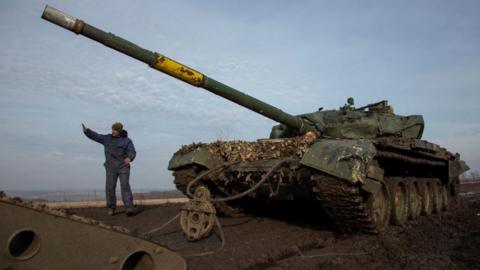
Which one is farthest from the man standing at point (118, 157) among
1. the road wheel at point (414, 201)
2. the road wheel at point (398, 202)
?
the road wheel at point (414, 201)

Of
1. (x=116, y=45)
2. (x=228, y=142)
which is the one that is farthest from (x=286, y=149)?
(x=116, y=45)

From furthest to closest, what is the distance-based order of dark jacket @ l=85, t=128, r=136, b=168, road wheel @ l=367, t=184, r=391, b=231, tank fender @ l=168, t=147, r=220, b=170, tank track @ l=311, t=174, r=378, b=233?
dark jacket @ l=85, t=128, r=136, b=168 < tank fender @ l=168, t=147, r=220, b=170 < road wheel @ l=367, t=184, r=391, b=231 < tank track @ l=311, t=174, r=378, b=233

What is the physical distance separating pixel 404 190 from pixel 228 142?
11.3ft

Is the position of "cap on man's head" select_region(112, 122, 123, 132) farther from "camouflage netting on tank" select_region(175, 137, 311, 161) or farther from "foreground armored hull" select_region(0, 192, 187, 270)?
"foreground armored hull" select_region(0, 192, 187, 270)

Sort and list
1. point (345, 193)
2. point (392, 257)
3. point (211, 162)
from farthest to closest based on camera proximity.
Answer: point (211, 162), point (345, 193), point (392, 257)

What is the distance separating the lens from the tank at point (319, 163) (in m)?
5.78

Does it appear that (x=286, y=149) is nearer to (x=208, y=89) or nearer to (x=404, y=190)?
(x=208, y=89)

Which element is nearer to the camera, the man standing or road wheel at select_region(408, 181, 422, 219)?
the man standing

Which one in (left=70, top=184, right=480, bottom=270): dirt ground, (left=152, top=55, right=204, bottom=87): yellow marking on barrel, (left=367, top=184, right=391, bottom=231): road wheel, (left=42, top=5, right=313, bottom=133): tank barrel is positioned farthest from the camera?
(left=367, top=184, right=391, bottom=231): road wheel

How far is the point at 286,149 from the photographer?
6.81m

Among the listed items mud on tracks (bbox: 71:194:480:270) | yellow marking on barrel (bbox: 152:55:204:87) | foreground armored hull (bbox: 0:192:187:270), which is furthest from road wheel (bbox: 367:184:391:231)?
foreground armored hull (bbox: 0:192:187:270)

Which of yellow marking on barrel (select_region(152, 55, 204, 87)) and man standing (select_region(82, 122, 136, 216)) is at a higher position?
yellow marking on barrel (select_region(152, 55, 204, 87))

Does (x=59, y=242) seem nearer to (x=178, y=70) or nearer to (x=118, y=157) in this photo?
(x=178, y=70)

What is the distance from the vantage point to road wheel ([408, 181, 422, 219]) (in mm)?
8789
